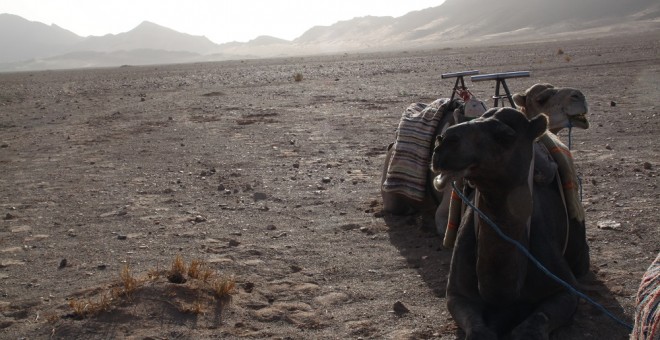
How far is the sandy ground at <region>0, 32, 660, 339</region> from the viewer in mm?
5156

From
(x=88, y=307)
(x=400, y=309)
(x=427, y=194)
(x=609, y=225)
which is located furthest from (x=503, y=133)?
(x=609, y=225)

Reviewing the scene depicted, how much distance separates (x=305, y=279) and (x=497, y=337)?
211 cm

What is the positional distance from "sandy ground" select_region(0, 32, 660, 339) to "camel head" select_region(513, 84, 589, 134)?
108cm

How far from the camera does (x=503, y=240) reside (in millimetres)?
4000

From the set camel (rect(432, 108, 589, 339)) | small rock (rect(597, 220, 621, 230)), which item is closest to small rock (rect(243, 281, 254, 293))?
camel (rect(432, 108, 589, 339))

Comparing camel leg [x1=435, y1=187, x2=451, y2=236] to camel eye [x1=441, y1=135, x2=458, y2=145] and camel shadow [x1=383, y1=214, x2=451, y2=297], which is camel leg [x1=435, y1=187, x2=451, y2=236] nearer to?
camel shadow [x1=383, y1=214, x2=451, y2=297]

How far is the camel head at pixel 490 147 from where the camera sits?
3.57 m

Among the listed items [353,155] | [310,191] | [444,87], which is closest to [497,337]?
[310,191]

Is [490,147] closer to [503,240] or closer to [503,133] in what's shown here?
[503,133]

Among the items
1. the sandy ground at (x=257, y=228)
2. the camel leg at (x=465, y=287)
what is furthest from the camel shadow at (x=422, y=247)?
the camel leg at (x=465, y=287)

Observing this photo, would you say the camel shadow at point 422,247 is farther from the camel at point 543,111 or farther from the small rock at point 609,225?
the small rock at point 609,225

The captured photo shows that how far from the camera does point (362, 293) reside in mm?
5629

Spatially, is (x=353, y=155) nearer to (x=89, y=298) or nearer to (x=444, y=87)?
(x=89, y=298)

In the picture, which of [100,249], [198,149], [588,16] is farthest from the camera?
[588,16]
